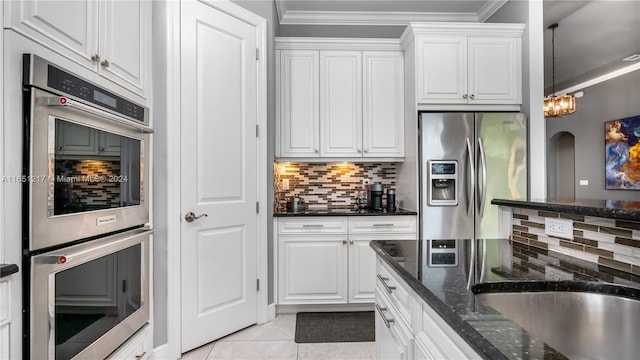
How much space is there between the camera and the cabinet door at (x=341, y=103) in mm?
3295

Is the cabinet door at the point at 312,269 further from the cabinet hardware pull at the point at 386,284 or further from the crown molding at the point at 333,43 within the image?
the crown molding at the point at 333,43

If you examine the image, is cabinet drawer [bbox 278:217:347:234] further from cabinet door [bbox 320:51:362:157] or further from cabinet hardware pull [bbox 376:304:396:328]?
cabinet hardware pull [bbox 376:304:396:328]

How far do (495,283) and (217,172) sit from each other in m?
1.94

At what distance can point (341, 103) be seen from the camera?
3.31 meters

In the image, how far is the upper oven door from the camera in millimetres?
1227

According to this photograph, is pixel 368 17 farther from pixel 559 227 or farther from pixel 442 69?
pixel 559 227

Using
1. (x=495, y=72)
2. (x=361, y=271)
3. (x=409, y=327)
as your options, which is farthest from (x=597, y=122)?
(x=409, y=327)

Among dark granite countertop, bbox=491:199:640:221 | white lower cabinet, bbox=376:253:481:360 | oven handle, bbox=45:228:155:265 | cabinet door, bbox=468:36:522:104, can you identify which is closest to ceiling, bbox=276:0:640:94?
cabinet door, bbox=468:36:522:104

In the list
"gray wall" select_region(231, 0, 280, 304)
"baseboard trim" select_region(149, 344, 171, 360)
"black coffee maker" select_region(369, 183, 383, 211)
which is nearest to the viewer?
"baseboard trim" select_region(149, 344, 171, 360)

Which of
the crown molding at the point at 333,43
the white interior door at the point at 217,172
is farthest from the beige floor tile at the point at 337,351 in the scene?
the crown molding at the point at 333,43

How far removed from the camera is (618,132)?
19.2 feet

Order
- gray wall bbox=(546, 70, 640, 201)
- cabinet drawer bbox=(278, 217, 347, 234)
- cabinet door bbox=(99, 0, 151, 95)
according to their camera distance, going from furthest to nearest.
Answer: gray wall bbox=(546, 70, 640, 201), cabinet drawer bbox=(278, 217, 347, 234), cabinet door bbox=(99, 0, 151, 95)

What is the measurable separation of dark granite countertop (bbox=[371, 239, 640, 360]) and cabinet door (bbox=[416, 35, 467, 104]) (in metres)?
1.85

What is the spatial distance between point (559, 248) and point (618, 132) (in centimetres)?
626
